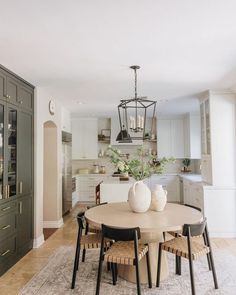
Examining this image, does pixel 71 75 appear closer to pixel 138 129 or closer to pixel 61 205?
pixel 138 129

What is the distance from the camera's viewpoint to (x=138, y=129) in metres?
3.29

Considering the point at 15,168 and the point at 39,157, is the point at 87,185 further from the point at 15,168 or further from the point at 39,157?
the point at 15,168

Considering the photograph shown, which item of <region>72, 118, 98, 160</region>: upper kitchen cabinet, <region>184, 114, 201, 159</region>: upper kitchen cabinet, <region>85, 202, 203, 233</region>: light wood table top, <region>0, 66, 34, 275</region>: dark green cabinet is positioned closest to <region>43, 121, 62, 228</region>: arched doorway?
<region>0, 66, 34, 275</region>: dark green cabinet

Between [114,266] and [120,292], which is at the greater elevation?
[114,266]

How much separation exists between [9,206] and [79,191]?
4.25 metres

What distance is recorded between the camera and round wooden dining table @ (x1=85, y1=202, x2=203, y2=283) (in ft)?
8.55

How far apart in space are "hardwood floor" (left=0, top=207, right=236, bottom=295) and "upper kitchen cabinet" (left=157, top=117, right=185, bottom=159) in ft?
11.5

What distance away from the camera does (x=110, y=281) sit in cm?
302

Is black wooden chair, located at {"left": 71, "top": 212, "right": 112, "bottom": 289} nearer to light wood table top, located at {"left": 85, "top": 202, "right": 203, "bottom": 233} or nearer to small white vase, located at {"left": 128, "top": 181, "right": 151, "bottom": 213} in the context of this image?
light wood table top, located at {"left": 85, "top": 202, "right": 203, "bottom": 233}

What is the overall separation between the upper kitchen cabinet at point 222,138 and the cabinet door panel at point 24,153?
312 cm

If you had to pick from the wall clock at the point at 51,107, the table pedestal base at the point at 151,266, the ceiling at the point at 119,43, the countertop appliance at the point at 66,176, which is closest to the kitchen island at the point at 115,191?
the countertop appliance at the point at 66,176

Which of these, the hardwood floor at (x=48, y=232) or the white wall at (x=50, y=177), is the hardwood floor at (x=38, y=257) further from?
the white wall at (x=50, y=177)

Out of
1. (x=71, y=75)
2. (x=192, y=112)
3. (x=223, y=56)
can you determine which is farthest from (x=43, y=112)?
(x=192, y=112)

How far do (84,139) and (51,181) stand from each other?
2.74 metres
